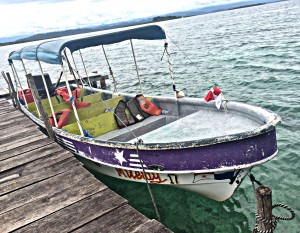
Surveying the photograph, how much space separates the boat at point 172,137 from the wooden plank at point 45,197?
1.28 meters

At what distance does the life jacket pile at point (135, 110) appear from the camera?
9000 millimetres

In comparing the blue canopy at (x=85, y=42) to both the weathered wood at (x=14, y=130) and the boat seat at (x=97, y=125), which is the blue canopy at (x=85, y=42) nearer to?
the boat seat at (x=97, y=125)

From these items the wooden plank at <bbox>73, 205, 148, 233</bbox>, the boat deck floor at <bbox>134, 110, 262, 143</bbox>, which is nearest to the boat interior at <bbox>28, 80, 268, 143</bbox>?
the boat deck floor at <bbox>134, 110, 262, 143</bbox>

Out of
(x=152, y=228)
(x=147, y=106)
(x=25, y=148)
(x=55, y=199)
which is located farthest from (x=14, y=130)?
(x=152, y=228)

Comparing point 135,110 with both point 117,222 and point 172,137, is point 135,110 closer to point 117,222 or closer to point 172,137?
point 172,137

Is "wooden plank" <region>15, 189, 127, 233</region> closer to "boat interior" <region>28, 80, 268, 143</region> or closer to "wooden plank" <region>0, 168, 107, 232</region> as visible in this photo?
"wooden plank" <region>0, 168, 107, 232</region>

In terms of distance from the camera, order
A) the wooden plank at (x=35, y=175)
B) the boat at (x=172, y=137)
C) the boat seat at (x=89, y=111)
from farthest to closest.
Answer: the boat seat at (x=89, y=111), the wooden plank at (x=35, y=175), the boat at (x=172, y=137)

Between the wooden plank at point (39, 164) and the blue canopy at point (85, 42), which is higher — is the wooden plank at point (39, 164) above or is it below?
below

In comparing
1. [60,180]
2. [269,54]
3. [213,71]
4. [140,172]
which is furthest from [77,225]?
[269,54]

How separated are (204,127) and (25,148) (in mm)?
4961

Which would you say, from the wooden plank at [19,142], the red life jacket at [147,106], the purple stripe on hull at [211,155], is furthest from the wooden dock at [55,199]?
the red life jacket at [147,106]

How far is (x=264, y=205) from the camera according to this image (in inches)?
161

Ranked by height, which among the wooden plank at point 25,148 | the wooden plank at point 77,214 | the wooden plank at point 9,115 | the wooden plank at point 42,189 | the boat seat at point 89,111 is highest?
the boat seat at point 89,111

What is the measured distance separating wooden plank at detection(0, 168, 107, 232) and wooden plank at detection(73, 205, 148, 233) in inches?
30.9
